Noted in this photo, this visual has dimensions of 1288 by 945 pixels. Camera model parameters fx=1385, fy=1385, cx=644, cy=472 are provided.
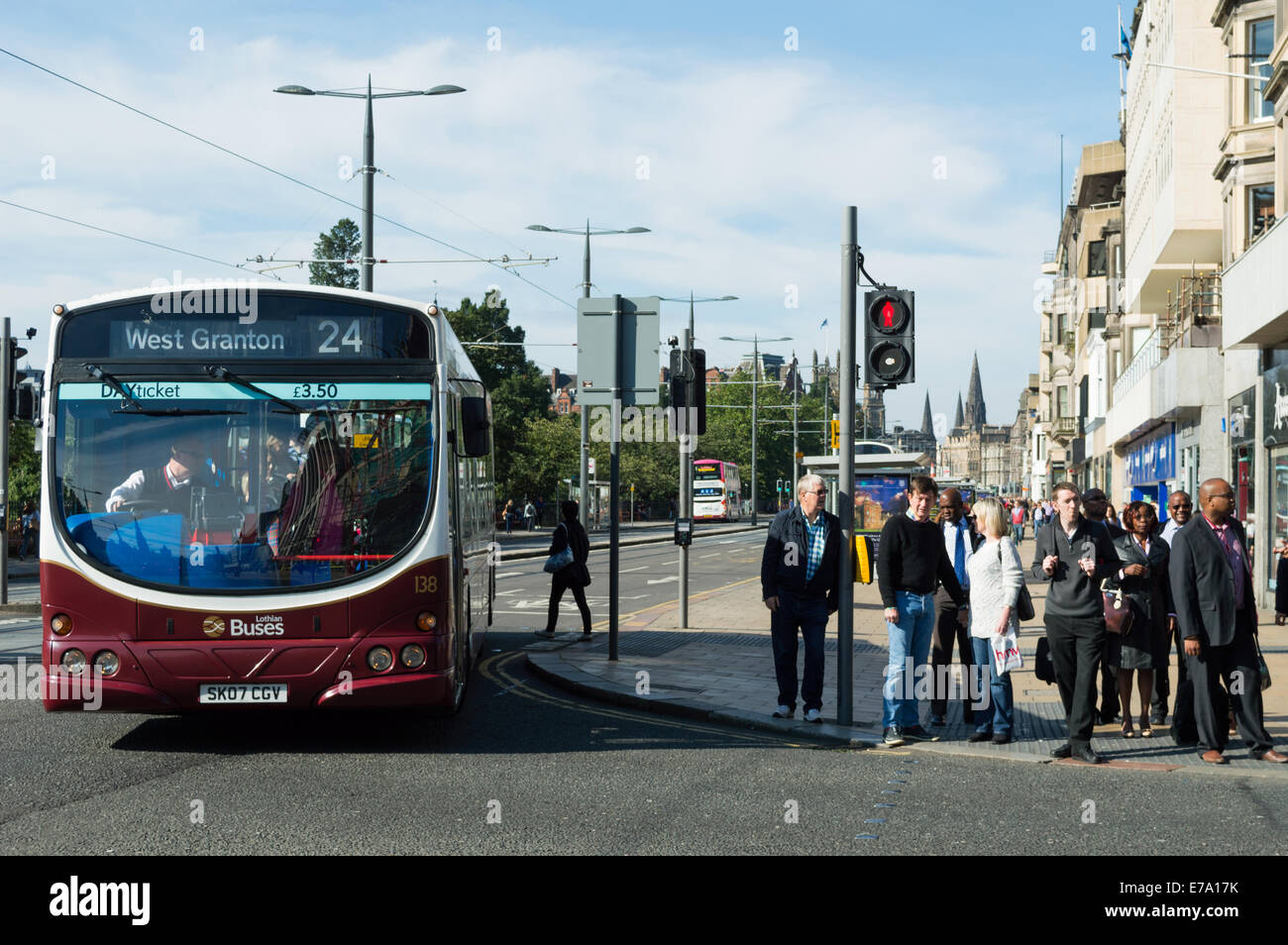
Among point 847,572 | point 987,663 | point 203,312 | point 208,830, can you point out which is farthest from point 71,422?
point 987,663

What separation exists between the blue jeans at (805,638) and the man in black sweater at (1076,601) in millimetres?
1737

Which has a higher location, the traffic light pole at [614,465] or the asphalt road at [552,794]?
the traffic light pole at [614,465]

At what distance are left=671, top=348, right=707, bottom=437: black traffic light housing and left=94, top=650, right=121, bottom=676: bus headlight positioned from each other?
7618 millimetres

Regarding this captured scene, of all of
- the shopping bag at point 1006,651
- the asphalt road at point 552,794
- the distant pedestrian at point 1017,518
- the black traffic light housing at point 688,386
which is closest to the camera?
the asphalt road at point 552,794

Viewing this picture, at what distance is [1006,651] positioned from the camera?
8.73 metres

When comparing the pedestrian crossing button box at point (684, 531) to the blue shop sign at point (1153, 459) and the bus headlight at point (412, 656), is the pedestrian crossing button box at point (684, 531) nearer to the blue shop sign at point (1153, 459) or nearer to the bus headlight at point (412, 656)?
the bus headlight at point (412, 656)

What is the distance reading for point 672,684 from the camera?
1130 centimetres

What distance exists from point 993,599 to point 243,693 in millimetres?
4718

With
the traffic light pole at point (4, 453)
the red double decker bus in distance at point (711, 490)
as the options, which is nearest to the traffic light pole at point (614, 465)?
the traffic light pole at point (4, 453)

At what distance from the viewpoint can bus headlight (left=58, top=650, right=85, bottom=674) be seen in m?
7.95

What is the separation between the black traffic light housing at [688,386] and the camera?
1458 centimetres

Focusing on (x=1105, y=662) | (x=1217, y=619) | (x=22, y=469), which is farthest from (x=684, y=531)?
(x=22, y=469)

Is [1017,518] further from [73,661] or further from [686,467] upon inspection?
[73,661]

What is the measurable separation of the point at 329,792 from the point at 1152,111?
3016 cm
